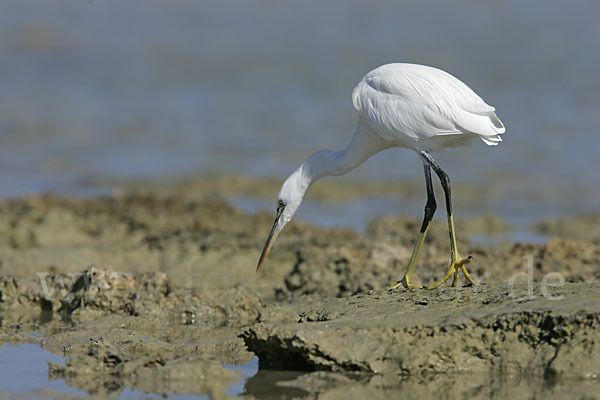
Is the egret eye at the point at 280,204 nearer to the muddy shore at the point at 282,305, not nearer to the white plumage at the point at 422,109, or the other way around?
the muddy shore at the point at 282,305

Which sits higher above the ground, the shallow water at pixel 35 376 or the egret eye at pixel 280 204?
the egret eye at pixel 280 204

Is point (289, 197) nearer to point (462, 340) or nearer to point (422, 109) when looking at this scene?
point (422, 109)

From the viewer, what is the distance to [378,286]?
22.0 feet

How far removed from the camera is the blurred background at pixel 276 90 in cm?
1306

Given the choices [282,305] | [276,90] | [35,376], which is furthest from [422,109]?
[276,90]

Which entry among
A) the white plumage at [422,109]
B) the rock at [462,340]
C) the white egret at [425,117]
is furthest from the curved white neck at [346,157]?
the rock at [462,340]

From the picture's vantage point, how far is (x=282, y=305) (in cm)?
639

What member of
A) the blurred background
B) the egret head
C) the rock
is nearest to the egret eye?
the egret head

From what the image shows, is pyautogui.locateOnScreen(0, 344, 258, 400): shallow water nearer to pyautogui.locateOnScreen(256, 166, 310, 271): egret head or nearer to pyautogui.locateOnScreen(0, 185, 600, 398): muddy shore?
pyautogui.locateOnScreen(0, 185, 600, 398): muddy shore

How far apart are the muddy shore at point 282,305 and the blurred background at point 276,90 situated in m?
2.64

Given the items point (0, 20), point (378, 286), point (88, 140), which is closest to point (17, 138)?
point (88, 140)

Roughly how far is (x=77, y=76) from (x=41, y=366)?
1983cm

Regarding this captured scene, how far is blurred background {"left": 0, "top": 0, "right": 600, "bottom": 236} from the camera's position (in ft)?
42.9

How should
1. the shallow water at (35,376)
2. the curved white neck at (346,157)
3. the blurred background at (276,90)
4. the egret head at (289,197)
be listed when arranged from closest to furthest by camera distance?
the shallow water at (35,376), the curved white neck at (346,157), the egret head at (289,197), the blurred background at (276,90)
